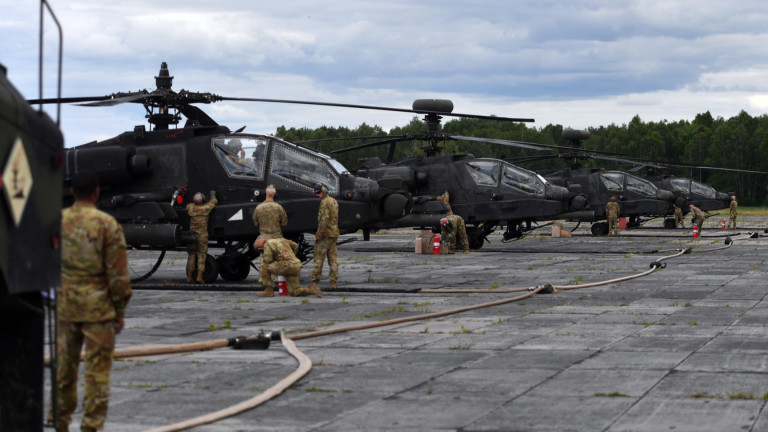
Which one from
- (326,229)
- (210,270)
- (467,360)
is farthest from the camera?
(210,270)

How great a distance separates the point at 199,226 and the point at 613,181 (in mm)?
27900

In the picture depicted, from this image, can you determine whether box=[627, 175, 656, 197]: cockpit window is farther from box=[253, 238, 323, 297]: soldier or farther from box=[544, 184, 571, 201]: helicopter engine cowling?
box=[253, 238, 323, 297]: soldier

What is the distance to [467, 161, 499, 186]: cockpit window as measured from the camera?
30.4 m

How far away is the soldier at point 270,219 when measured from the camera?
55.8ft

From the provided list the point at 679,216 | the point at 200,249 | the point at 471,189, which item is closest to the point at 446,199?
the point at 471,189

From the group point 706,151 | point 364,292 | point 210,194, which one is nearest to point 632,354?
point 364,292

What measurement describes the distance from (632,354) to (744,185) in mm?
132110

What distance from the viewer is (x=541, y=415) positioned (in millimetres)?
7148

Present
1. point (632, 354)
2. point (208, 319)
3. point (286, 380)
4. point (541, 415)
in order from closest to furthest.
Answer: point (541, 415) < point (286, 380) < point (632, 354) < point (208, 319)

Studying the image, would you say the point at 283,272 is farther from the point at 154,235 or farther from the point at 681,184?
the point at 681,184

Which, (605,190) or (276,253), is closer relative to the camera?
(276,253)

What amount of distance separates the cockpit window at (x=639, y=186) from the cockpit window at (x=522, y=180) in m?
14.0

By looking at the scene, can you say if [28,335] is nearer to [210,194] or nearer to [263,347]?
[263,347]

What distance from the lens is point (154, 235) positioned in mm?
18062
